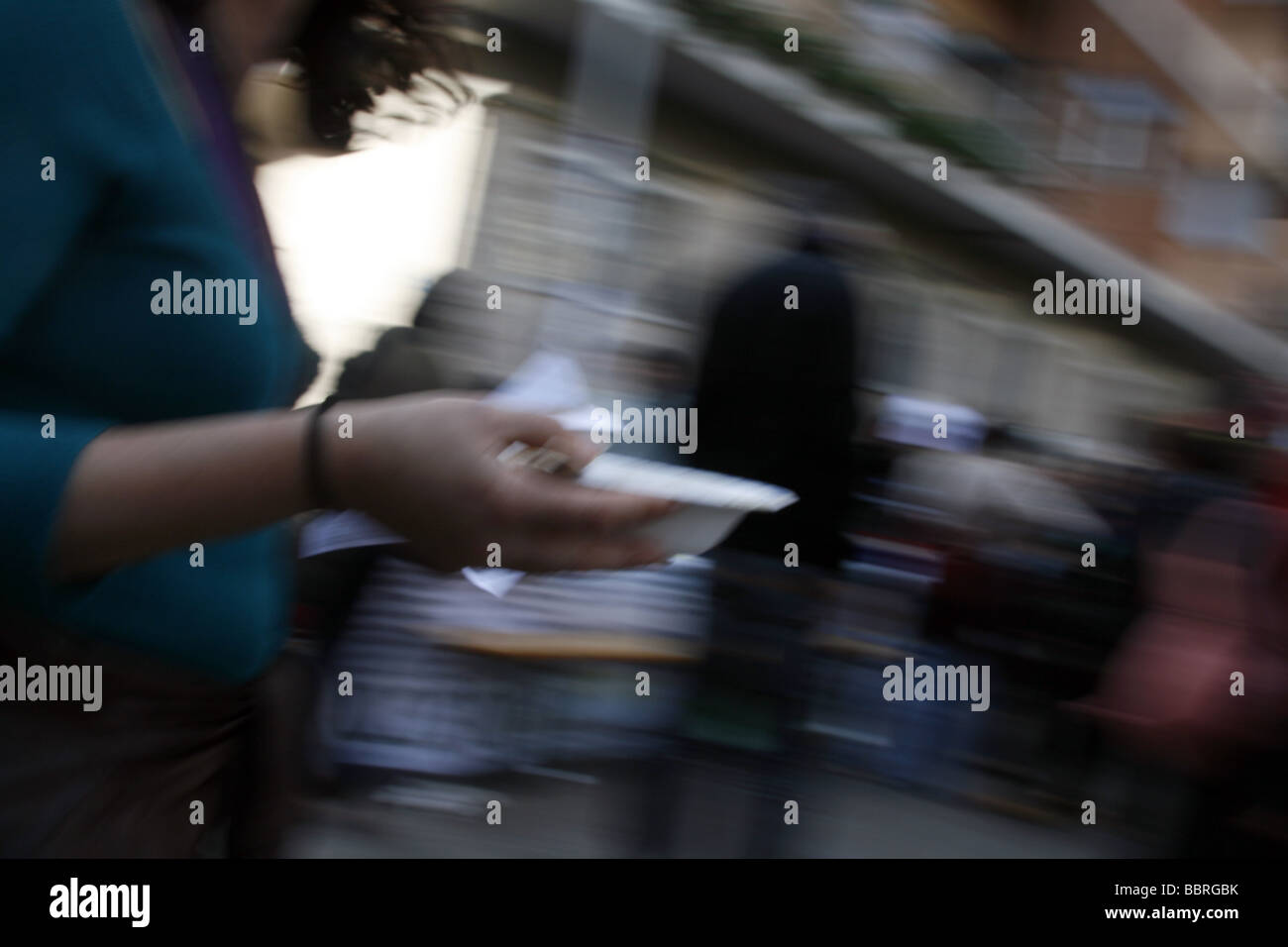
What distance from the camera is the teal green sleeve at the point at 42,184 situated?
0.91 metres

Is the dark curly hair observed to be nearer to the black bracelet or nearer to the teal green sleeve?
the teal green sleeve

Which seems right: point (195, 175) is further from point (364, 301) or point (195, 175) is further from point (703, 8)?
point (703, 8)

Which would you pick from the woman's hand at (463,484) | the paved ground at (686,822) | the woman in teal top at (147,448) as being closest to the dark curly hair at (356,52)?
the woman in teal top at (147,448)

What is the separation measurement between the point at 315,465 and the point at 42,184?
265mm

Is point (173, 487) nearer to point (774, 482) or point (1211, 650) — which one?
point (774, 482)

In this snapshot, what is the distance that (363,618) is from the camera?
3936 millimetres

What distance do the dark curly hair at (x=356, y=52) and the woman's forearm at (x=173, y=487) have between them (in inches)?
33.5

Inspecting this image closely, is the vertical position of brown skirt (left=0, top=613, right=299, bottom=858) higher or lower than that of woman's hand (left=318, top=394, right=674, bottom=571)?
lower

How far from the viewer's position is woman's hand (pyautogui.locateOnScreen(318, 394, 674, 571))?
955 mm

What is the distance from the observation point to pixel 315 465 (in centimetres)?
95

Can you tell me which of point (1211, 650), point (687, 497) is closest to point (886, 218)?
point (1211, 650)

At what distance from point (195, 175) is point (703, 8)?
347 inches

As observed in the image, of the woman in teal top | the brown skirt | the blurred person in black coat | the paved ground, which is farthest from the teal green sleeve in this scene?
the paved ground

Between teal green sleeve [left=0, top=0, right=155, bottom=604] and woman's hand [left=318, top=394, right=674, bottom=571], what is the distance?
181 millimetres
